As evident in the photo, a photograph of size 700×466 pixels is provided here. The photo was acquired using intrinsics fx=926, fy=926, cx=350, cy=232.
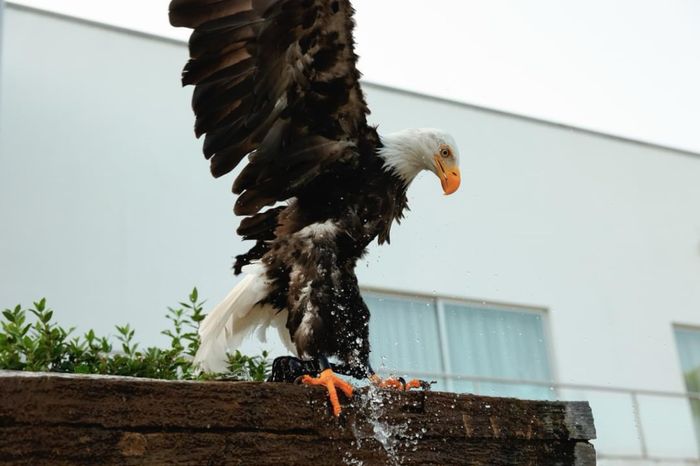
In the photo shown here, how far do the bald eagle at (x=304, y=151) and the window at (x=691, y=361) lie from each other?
622 cm

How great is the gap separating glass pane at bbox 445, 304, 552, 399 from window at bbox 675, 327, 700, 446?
1.76m

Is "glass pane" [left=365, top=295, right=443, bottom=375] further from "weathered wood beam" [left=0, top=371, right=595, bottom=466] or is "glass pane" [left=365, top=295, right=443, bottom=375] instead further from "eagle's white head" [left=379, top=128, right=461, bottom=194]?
"weathered wood beam" [left=0, top=371, right=595, bottom=466]

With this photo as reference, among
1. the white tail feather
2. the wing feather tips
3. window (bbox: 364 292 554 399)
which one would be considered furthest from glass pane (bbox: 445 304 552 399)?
the wing feather tips

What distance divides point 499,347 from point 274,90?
533 centimetres

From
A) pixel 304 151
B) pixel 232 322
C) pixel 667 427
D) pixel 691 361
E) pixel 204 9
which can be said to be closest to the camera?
pixel 204 9

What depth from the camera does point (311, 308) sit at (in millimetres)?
3814

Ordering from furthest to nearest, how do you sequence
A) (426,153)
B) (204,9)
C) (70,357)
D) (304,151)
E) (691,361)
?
(691,361)
(426,153)
(304,151)
(204,9)
(70,357)

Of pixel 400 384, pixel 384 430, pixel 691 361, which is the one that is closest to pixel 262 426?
pixel 384 430

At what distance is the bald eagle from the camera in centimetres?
389

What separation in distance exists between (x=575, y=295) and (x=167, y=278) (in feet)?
13.3

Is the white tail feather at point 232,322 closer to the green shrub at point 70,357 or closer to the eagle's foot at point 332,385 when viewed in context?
the green shrub at point 70,357

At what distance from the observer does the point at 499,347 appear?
877cm

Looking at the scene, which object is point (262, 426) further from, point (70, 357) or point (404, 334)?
point (404, 334)

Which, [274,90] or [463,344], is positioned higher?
[274,90]
